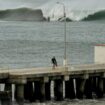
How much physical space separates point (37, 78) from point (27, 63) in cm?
4349

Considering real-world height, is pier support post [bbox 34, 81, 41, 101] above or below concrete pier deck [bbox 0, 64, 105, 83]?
below

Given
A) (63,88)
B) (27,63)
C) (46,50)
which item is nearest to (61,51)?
(46,50)

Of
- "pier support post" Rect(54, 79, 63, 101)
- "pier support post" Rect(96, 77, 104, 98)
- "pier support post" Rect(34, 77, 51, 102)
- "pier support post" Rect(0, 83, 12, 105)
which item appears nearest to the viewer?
"pier support post" Rect(0, 83, 12, 105)

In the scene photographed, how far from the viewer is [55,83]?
68.2 metres

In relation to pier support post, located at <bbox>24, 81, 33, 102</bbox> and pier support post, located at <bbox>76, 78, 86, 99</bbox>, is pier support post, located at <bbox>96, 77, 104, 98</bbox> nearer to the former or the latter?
pier support post, located at <bbox>76, 78, 86, 99</bbox>

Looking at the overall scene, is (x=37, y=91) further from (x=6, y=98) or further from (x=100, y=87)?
(x=100, y=87)

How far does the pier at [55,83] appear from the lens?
62875 millimetres

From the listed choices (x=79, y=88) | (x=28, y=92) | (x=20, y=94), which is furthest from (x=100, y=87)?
(x=20, y=94)

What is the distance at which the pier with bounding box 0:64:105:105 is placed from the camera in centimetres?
6288

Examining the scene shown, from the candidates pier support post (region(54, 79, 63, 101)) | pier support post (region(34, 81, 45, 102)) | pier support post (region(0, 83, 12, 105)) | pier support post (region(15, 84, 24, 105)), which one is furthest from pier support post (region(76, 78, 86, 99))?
pier support post (region(0, 83, 12, 105))

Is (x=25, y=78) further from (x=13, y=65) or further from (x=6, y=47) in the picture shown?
(x=6, y=47)

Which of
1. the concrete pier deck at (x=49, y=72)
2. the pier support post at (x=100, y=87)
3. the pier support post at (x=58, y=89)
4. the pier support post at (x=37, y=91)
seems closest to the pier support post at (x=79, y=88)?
the concrete pier deck at (x=49, y=72)

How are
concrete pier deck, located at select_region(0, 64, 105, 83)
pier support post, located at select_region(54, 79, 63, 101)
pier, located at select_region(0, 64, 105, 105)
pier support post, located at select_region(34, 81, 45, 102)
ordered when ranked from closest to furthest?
concrete pier deck, located at select_region(0, 64, 105, 83) → pier, located at select_region(0, 64, 105, 105) → pier support post, located at select_region(34, 81, 45, 102) → pier support post, located at select_region(54, 79, 63, 101)

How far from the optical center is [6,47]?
14312 centimetres
